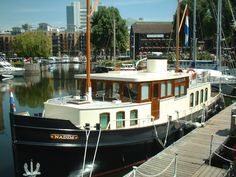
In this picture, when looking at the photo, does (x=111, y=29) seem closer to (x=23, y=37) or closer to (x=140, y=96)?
(x=23, y=37)

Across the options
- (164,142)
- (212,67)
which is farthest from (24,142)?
(212,67)

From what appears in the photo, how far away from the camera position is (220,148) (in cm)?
1462

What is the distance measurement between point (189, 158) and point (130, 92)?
4.49 m

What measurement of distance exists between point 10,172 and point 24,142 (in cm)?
449

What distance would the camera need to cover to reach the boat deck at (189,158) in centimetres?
1170

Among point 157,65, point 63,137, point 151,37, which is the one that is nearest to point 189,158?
point 63,137

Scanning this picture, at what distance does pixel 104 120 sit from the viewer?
46.8 feet

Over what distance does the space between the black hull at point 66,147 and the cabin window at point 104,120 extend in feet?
2.25

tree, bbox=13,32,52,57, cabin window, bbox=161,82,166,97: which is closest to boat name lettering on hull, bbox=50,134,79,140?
cabin window, bbox=161,82,166,97

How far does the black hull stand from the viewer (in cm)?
1244

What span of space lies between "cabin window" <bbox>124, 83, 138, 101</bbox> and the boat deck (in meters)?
3.12

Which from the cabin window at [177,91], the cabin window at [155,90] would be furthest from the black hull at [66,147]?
the cabin window at [177,91]

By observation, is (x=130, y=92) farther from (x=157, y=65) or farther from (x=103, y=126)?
(x=157, y=65)

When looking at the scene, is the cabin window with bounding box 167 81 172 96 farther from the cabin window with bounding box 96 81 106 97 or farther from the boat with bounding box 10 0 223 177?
the cabin window with bounding box 96 81 106 97
